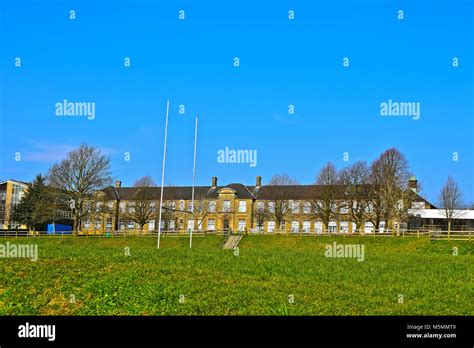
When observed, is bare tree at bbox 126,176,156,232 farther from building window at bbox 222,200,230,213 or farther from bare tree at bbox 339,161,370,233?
bare tree at bbox 339,161,370,233

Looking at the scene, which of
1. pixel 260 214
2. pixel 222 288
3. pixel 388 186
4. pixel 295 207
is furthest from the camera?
pixel 260 214

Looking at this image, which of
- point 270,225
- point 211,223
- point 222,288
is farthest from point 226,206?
point 222,288

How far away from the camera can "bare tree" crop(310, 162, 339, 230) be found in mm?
75438

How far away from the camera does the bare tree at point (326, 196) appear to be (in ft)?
247

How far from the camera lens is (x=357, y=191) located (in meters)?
74.1

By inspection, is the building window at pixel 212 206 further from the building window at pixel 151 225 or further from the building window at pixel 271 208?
the building window at pixel 271 208

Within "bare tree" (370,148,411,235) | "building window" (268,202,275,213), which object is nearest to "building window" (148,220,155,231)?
"building window" (268,202,275,213)

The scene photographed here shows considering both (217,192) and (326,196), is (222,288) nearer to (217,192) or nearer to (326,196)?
(326,196)

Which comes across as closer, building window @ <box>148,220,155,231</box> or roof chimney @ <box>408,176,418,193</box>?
roof chimney @ <box>408,176,418,193</box>

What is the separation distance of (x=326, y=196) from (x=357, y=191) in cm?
429

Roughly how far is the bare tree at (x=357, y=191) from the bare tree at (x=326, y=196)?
4.71 ft

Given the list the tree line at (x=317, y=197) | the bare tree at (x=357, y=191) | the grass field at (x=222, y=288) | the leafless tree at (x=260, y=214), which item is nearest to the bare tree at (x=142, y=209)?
the tree line at (x=317, y=197)

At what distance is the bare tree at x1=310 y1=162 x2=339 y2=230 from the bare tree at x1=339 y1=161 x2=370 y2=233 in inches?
56.5

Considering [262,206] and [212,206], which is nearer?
[262,206]
